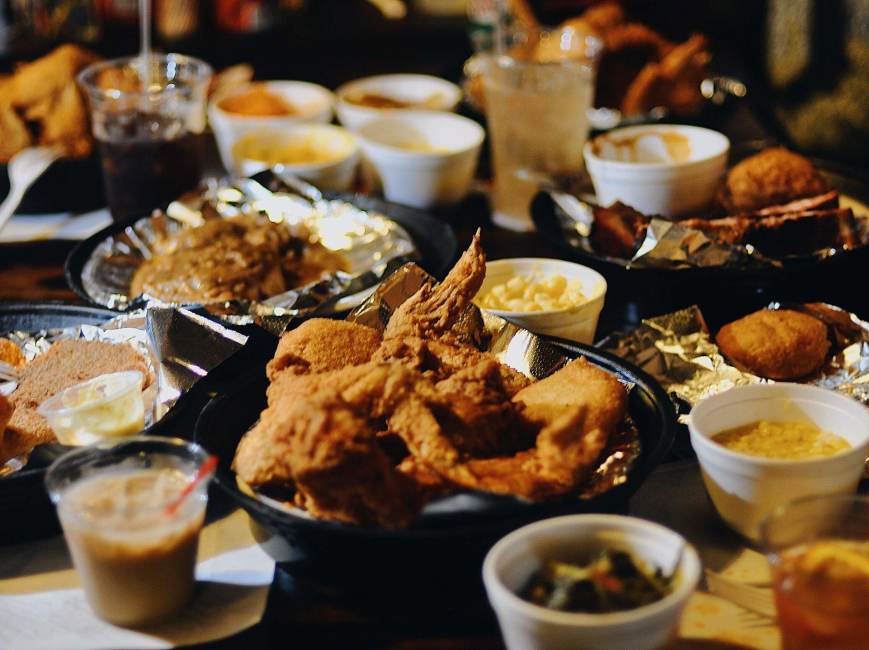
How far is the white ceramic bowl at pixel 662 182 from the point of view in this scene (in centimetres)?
247

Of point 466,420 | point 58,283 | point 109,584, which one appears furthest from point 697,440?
point 58,283

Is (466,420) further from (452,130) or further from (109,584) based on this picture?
(452,130)

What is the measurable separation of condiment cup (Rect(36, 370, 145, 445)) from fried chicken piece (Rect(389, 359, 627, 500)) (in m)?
0.50

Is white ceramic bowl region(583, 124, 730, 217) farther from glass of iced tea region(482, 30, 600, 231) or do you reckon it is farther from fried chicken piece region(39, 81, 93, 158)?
fried chicken piece region(39, 81, 93, 158)

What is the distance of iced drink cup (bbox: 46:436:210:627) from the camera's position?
1.38 m

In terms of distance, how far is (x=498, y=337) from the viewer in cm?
191

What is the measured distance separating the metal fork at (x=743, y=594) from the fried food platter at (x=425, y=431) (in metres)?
0.18

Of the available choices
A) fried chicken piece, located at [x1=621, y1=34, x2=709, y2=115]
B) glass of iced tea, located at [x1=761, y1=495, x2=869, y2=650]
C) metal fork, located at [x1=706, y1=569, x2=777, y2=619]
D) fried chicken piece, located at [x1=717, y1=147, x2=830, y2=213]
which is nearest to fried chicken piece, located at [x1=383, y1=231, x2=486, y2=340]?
metal fork, located at [x1=706, y1=569, x2=777, y2=619]

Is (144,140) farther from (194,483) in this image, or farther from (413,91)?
(194,483)

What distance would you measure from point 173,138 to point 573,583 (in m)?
2.02

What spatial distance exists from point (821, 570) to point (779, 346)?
826 millimetres

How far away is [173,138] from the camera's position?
2852 millimetres

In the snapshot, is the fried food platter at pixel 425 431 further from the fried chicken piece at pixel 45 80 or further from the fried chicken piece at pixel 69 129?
the fried chicken piece at pixel 45 80

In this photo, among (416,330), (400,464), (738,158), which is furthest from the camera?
(738,158)
